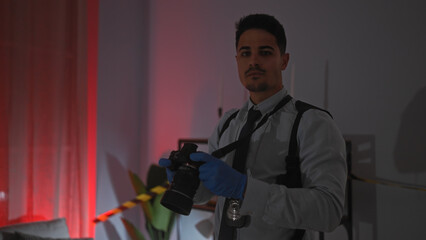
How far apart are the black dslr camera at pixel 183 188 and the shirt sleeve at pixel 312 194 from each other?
0.15m

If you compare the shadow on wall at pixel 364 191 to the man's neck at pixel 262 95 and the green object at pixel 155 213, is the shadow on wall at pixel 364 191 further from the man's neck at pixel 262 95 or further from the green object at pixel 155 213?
the green object at pixel 155 213

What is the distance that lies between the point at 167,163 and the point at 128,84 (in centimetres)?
204

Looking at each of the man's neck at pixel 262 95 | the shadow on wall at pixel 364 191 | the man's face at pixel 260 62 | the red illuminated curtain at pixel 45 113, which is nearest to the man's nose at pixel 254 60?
the man's face at pixel 260 62

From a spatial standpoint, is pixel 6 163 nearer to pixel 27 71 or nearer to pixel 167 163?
pixel 27 71

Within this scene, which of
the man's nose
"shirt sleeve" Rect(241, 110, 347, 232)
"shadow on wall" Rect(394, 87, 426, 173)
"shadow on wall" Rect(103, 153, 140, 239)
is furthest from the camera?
"shadow on wall" Rect(103, 153, 140, 239)

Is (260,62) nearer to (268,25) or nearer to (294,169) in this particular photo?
(268,25)

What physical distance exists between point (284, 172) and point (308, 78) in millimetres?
1092

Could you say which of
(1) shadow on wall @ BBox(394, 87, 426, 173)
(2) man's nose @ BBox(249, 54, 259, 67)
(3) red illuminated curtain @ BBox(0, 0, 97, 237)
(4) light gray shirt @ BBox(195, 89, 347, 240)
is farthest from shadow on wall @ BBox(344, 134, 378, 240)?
(3) red illuminated curtain @ BBox(0, 0, 97, 237)

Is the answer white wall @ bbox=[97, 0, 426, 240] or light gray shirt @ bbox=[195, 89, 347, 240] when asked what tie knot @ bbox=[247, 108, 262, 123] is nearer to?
light gray shirt @ bbox=[195, 89, 347, 240]

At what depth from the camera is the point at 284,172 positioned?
3.09ft

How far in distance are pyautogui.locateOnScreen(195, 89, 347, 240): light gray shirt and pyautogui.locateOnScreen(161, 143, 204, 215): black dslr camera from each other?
0.15 m

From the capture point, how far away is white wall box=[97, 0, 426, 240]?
5.06 ft

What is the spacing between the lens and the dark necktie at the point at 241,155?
94cm

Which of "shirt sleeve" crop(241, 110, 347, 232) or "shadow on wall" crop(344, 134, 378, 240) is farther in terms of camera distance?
"shadow on wall" crop(344, 134, 378, 240)
